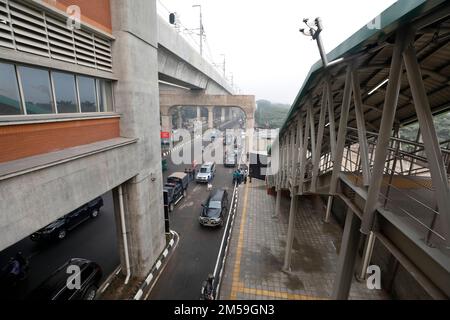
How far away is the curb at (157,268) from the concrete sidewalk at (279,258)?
264 cm

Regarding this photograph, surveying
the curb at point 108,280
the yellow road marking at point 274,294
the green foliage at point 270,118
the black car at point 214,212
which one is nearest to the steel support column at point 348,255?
the yellow road marking at point 274,294

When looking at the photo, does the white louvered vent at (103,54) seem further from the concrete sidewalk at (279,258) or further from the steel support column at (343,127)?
the concrete sidewalk at (279,258)

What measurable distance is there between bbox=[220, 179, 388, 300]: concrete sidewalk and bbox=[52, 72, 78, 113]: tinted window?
7.28 m

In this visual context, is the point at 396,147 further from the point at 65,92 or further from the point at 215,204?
the point at 215,204

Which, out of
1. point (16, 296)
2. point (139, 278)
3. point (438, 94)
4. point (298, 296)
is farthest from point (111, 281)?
point (438, 94)

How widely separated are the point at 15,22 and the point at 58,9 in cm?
96

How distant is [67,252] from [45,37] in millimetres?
9288

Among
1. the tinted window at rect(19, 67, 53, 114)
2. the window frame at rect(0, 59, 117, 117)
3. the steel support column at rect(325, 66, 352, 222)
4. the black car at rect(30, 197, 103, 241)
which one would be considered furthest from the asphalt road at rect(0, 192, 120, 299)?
the steel support column at rect(325, 66, 352, 222)

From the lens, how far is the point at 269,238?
11492 millimetres

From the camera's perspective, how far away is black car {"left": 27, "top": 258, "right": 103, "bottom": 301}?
6.41 metres

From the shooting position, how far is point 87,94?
598cm

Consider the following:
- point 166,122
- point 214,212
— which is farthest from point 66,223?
point 166,122

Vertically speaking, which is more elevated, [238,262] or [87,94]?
[87,94]

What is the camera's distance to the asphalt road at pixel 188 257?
8.04 metres
